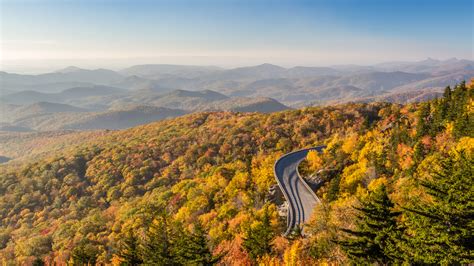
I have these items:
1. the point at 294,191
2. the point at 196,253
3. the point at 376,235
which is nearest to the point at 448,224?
the point at 376,235

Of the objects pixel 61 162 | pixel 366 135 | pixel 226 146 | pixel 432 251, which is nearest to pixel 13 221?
pixel 61 162

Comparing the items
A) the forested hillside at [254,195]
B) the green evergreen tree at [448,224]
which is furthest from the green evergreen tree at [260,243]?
the green evergreen tree at [448,224]

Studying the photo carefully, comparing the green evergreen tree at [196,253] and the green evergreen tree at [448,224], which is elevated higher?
the green evergreen tree at [448,224]

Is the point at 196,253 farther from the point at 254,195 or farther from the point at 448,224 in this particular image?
the point at 254,195

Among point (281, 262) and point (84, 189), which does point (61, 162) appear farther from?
point (281, 262)

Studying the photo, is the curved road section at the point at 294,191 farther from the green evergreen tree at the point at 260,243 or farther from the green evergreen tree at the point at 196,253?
the green evergreen tree at the point at 196,253

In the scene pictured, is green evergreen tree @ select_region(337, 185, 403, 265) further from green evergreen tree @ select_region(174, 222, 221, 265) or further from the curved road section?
the curved road section
